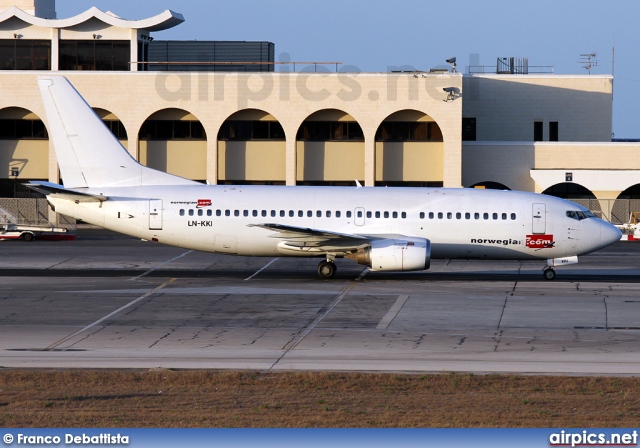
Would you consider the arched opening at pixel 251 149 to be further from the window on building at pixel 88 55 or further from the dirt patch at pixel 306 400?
the dirt patch at pixel 306 400

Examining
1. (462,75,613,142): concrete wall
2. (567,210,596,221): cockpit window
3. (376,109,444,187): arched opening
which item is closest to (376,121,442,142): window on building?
(376,109,444,187): arched opening

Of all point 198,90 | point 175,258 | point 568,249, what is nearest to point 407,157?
point 198,90

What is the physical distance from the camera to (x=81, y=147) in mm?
39125

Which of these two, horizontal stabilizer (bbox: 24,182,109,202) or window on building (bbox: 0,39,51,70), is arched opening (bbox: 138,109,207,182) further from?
horizontal stabilizer (bbox: 24,182,109,202)

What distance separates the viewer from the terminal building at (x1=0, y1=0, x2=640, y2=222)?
6594 centimetres

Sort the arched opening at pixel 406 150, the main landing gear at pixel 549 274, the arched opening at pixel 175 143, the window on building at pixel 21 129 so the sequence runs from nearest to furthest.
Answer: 1. the main landing gear at pixel 549 274
2. the arched opening at pixel 406 150
3. the arched opening at pixel 175 143
4. the window on building at pixel 21 129

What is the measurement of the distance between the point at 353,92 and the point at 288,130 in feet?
15.7

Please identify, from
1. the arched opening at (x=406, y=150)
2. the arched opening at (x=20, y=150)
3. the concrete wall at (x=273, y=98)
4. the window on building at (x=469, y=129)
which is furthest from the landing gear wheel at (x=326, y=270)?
the window on building at (x=469, y=129)

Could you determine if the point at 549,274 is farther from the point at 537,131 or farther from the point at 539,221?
the point at 537,131

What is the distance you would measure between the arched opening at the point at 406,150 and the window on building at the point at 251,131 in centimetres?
666

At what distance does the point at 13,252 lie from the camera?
49.3 metres

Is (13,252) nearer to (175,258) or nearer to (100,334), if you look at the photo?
(175,258)

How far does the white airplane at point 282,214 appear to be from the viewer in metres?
38.5

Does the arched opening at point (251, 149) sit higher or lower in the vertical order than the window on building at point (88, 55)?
lower
